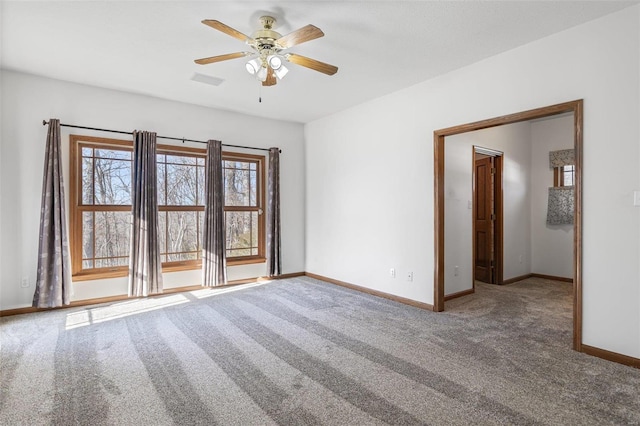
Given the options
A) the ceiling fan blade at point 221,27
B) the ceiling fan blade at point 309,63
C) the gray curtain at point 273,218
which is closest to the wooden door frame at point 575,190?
the ceiling fan blade at point 309,63

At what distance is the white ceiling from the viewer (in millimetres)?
2568

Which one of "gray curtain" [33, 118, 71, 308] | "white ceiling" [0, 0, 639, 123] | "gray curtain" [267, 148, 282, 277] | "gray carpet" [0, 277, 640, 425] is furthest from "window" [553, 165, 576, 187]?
"gray curtain" [33, 118, 71, 308]

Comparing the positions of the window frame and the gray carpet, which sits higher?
the window frame

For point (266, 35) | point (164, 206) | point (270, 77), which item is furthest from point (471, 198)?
point (164, 206)

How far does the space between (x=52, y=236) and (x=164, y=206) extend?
1341mm

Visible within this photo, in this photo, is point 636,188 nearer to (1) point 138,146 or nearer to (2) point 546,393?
(2) point 546,393

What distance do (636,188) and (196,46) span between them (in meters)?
3.97

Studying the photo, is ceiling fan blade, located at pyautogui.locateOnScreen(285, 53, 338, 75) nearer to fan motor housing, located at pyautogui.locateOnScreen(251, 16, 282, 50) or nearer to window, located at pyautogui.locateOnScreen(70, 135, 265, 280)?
fan motor housing, located at pyautogui.locateOnScreen(251, 16, 282, 50)

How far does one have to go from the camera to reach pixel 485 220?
220 inches

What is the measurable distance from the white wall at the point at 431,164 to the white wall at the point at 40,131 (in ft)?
6.04

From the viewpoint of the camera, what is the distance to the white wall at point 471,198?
461 cm

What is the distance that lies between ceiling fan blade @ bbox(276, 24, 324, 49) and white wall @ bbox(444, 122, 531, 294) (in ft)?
8.90

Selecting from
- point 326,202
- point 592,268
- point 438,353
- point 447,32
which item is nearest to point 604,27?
point 447,32

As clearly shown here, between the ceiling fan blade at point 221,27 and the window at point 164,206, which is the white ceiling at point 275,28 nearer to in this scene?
the ceiling fan blade at point 221,27
